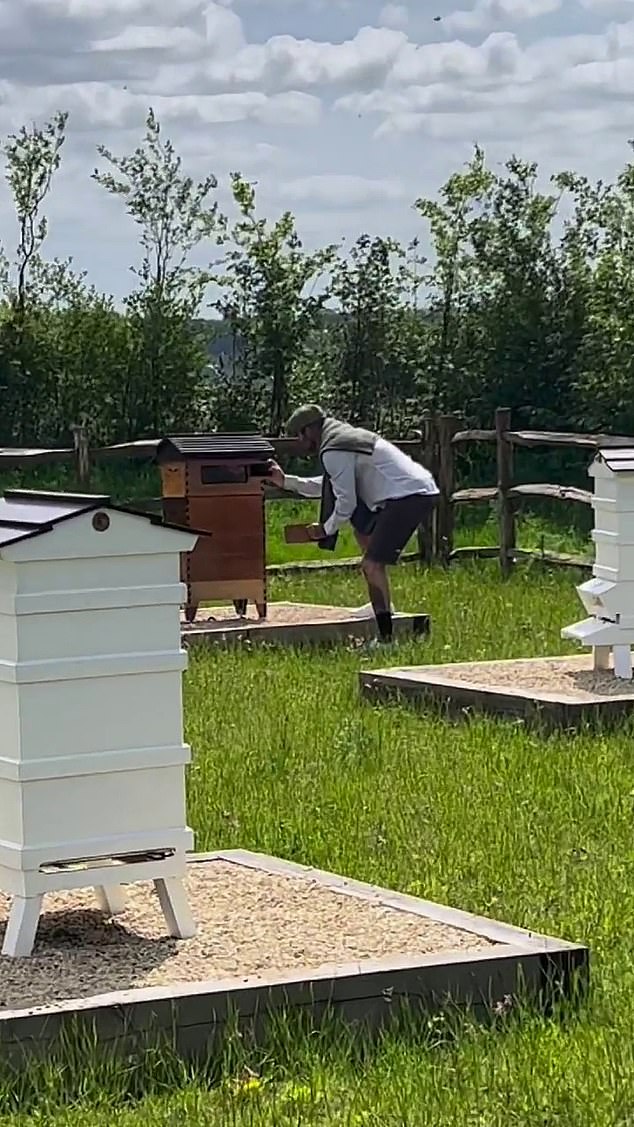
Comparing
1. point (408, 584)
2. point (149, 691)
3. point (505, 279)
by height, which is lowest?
point (408, 584)

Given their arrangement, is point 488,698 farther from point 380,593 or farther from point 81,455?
point 81,455

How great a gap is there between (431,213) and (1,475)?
6932 millimetres

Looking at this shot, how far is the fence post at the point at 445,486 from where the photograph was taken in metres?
20.0

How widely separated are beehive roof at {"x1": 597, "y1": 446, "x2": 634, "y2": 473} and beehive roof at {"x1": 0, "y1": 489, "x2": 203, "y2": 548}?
16.4ft

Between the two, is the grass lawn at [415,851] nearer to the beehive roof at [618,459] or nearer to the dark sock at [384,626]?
the dark sock at [384,626]

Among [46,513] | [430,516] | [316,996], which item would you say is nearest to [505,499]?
[430,516]

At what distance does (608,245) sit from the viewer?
83.8ft

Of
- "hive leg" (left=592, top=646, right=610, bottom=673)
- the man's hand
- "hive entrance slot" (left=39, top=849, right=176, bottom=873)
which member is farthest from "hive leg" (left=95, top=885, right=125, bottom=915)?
the man's hand

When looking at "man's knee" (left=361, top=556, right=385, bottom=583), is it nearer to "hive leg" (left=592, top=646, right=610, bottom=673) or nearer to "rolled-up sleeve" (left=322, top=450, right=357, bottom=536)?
"rolled-up sleeve" (left=322, top=450, right=357, bottom=536)

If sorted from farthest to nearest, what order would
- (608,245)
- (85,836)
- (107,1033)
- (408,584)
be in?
1. (608,245)
2. (408,584)
3. (85,836)
4. (107,1033)

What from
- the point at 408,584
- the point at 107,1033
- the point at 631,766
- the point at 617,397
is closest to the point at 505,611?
the point at 408,584

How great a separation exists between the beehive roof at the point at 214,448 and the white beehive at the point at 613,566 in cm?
405

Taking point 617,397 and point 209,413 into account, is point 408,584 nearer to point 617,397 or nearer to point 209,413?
point 617,397

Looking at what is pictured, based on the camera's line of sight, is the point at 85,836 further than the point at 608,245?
No
